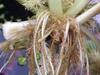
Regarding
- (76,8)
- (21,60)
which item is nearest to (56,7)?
(76,8)

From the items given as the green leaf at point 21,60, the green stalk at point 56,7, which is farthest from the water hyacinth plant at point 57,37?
the green leaf at point 21,60

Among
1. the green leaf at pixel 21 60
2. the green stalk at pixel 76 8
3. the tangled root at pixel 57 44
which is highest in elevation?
the green stalk at pixel 76 8

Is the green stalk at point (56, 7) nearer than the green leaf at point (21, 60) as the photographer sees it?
Yes

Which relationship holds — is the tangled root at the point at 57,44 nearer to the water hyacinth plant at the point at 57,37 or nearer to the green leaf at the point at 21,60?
the water hyacinth plant at the point at 57,37

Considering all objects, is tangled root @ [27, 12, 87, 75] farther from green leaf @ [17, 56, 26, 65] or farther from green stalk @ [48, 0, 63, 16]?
green leaf @ [17, 56, 26, 65]

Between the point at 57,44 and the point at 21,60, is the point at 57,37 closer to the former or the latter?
the point at 57,44

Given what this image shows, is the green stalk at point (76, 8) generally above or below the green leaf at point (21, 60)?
above

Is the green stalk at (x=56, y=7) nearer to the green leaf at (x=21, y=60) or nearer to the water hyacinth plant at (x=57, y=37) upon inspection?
the water hyacinth plant at (x=57, y=37)
